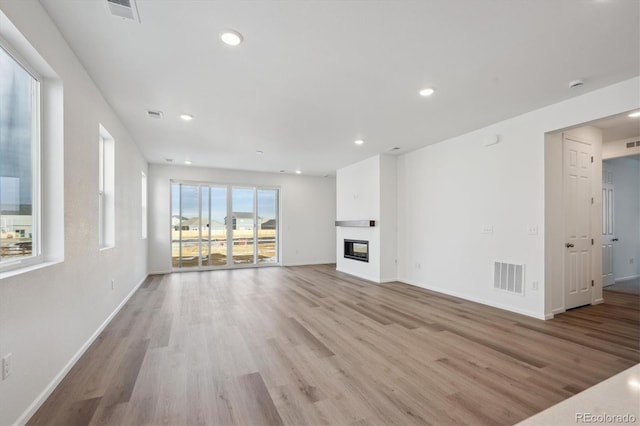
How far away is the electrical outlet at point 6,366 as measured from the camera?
1584 mm

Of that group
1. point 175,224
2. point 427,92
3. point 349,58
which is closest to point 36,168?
point 349,58

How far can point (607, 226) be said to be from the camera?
5.84 m

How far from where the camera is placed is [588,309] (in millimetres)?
4160

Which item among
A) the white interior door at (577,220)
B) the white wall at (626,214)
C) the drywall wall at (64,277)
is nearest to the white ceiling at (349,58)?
the drywall wall at (64,277)

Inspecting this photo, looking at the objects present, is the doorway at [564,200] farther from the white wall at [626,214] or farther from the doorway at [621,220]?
the white wall at [626,214]

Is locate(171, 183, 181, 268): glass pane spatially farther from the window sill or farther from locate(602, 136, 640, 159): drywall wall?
locate(602, 136, 640, 159): drywall wall

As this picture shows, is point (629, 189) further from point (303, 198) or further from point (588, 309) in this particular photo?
point (303, 198)

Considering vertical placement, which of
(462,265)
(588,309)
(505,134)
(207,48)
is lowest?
(588,309)

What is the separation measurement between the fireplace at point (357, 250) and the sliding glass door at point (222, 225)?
2.33m

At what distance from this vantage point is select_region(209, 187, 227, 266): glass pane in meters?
7.77

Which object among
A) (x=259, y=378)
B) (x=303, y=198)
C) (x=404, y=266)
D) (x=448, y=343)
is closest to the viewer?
(x=259, y=378)

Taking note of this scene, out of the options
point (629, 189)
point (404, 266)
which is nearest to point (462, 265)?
point (404, 266)

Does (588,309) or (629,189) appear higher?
(629,189)

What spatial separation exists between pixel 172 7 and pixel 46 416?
2824 millimetres
